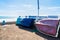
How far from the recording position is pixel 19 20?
14.8 m

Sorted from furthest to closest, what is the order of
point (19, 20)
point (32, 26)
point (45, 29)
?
1. point (19, 20)
2. point (32, 26)
3. point (45, 29)

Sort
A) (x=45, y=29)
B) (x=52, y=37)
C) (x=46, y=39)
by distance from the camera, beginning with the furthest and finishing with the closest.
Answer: (x=45, y=29), (x=52, y=37), (x=46, y=39)

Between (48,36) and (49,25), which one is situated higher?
(49,25)

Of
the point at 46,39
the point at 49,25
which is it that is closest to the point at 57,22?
the point at 49,25

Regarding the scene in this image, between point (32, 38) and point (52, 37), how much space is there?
161 cm

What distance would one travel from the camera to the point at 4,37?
827 cm

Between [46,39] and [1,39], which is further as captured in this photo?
[46,39]

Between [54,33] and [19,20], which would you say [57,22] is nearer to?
[54,33]

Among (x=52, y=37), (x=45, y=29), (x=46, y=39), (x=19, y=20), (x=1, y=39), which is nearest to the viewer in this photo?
(x=1, y=39)

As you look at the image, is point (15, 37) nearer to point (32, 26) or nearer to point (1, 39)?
point (1, 39)

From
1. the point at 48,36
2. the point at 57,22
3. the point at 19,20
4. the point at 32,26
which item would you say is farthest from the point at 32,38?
the point at 19,20

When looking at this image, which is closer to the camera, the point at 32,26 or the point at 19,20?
the point at 32,26

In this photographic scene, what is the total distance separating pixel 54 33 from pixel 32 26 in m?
4.14

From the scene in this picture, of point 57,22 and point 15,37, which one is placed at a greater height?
point 57,22
